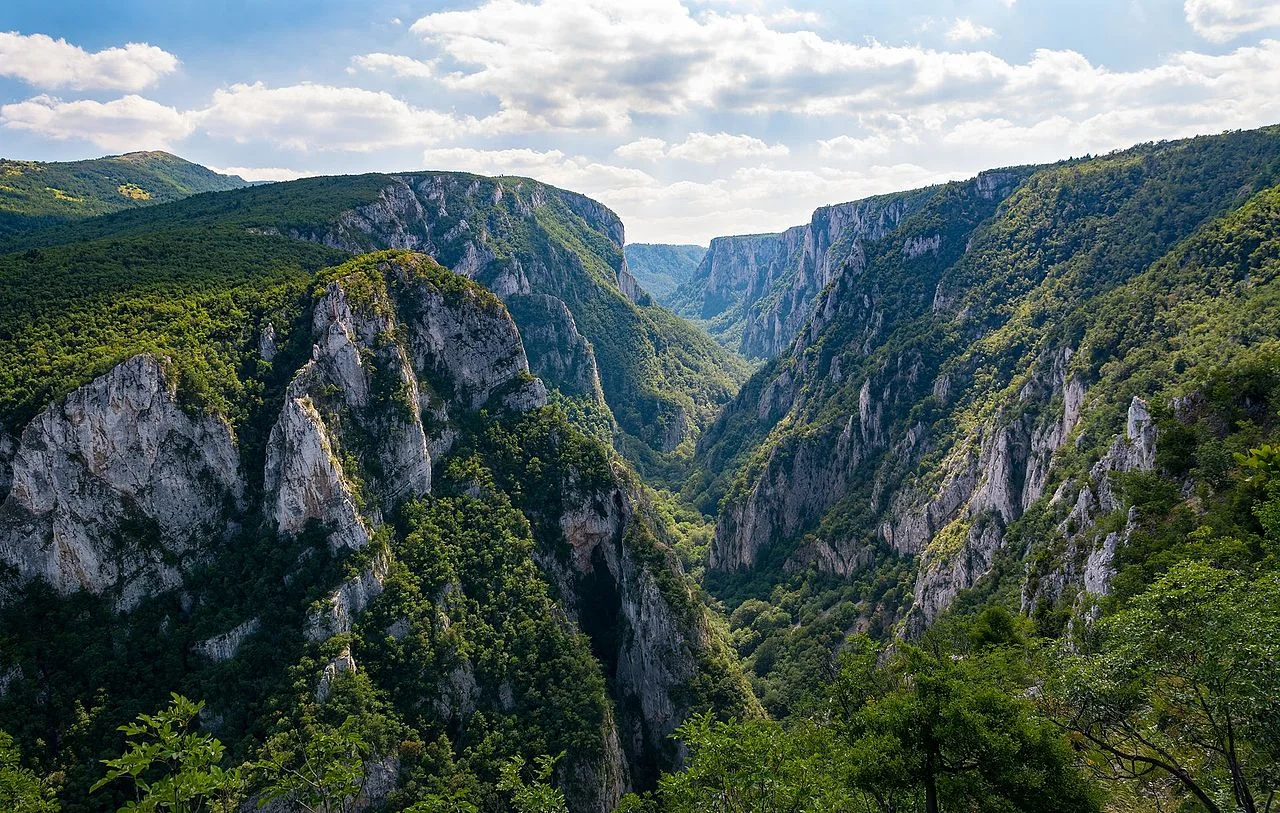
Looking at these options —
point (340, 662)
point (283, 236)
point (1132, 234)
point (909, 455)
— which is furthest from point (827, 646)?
point (283, 236)

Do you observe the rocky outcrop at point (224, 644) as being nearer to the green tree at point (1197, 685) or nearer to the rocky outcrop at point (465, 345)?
the rocky outcrop at point (465, 345)

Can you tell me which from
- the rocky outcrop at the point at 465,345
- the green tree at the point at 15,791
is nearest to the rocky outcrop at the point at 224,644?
the rocky outcrop at the point at 465,345

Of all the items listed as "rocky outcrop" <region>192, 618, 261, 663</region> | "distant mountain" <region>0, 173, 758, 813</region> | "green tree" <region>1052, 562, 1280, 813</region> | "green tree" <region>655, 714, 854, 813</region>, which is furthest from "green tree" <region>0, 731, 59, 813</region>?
"rocky outcrop" <region>192, 618, 261, 663</region>

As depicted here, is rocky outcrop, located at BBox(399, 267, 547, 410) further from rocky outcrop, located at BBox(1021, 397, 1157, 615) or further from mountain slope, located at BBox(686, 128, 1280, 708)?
rocky outcrop, located at BBox(1021, 397, 1157, 615)

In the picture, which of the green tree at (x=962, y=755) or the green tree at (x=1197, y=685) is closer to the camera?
the green tree at (x=1197, y=685)

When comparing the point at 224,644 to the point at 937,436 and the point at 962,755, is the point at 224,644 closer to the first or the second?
the point at 962,755

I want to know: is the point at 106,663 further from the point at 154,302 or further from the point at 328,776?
the point at 328,776

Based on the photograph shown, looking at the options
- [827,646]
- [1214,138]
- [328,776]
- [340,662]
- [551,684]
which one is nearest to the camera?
[328,776]
